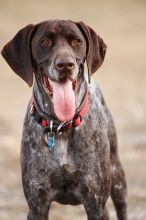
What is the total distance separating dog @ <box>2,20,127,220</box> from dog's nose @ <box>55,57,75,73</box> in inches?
11.8

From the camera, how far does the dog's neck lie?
780 cm

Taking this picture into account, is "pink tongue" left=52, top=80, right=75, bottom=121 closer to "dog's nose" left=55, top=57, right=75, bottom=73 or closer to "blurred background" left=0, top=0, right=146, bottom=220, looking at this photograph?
"dog's nose" left=55, top=57, right=75, bottom=73

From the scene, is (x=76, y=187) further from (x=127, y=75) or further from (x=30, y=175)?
(x=127, y=75)

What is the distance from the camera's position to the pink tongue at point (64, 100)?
24.6ft

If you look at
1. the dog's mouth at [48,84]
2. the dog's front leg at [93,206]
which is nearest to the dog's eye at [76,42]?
the dog's mouth at [48,84]

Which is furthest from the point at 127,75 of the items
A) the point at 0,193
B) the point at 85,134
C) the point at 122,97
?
the point at 85,134

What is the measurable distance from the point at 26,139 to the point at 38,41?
0.81 m

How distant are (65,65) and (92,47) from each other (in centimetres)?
61

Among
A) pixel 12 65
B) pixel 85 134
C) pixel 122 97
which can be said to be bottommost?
pixel 85 134

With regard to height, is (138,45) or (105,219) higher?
(138,45)

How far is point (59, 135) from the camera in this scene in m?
7.85

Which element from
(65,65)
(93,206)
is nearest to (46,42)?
(65,65)

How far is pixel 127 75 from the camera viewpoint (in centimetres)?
1798

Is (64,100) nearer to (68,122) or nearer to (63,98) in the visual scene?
(63,98)
